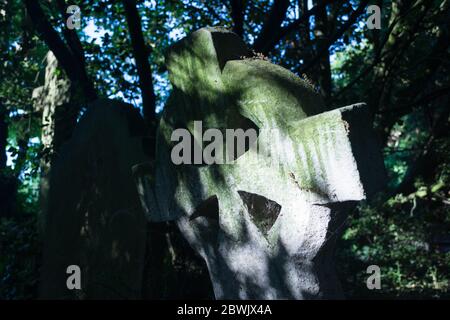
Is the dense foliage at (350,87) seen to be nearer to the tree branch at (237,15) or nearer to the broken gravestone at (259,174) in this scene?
the tree branch at (237,15)

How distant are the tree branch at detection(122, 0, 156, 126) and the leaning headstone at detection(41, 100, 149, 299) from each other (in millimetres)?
656

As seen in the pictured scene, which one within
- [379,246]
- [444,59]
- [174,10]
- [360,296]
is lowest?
[360,296]

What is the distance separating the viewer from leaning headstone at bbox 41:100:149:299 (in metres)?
5.20

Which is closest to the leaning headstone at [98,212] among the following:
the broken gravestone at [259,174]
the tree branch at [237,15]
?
the broken gravestone at [259,174]

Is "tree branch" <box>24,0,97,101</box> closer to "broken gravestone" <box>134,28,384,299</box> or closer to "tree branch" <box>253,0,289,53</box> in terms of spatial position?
"tree branch" <box>253,0,289,53</box>

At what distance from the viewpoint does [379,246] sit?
8.22 metres

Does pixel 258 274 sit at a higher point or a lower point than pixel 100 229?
lower

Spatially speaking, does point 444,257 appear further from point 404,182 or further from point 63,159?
point 63,159

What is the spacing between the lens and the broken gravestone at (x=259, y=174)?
10.5 feet

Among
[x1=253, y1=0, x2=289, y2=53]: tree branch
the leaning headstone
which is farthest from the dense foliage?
the leaning headstone

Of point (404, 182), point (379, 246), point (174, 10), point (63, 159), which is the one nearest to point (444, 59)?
point (404, 182)

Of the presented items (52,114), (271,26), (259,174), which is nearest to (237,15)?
(271,26)

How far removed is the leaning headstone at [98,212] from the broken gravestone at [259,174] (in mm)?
866
